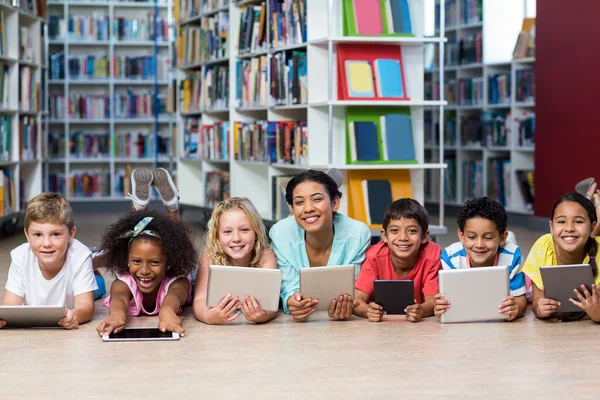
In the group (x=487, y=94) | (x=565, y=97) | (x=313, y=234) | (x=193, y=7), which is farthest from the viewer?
(x=487, y=94)

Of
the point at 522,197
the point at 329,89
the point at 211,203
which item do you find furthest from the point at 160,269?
the point at 522,197

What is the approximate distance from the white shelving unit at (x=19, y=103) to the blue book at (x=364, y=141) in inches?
94.1

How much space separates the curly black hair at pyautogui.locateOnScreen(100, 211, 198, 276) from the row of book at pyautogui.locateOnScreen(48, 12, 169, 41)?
6.63 metres

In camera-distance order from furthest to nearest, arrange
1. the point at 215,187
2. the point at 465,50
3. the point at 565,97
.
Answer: the point at 465,50, the point at 215,187, the point at 565,97

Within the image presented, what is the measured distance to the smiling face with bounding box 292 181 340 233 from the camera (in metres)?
3.17

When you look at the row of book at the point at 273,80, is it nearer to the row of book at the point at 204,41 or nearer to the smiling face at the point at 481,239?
the row of book at the point at 204,41

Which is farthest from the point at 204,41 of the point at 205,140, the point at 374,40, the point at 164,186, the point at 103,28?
the point at 103,28

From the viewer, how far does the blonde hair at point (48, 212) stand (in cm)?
299

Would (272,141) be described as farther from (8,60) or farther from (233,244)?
(233,244)

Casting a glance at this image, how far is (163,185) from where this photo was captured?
170 inches

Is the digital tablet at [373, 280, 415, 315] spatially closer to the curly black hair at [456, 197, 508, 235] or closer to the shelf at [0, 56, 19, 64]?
the curly black hair at [456, 197, 508, 235]

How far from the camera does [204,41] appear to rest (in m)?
6.89

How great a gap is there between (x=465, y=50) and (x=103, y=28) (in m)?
3.69

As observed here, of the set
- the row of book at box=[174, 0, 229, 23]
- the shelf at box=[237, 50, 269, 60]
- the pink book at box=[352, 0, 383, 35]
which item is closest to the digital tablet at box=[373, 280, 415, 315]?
the pink book at box=[352, 0, 383, 35]
